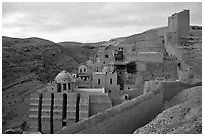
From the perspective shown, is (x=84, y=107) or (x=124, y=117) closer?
(x=124, y=117)

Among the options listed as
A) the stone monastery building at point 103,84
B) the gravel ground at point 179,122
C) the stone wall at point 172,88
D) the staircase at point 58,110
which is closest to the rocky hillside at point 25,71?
the staircase at point 58,110

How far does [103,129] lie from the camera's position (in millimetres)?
6996

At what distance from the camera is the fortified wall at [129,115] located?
6730 mm

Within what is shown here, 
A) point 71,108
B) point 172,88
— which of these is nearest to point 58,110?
point 71,108

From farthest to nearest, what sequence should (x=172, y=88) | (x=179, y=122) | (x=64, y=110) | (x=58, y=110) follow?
1. (x=64, y=110)
2. (x=58, y=110)
3. (x=172, y=88)
4. (x=179, y=122)

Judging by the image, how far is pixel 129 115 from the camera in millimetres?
7918

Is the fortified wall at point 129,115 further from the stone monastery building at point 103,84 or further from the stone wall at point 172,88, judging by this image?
the stone monastery building at point 103,84

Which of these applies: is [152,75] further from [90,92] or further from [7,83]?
[7,83]

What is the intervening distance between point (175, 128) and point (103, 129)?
74.1 inches

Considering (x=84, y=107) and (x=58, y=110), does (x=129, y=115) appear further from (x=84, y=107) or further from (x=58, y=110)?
(x=58, y=110)

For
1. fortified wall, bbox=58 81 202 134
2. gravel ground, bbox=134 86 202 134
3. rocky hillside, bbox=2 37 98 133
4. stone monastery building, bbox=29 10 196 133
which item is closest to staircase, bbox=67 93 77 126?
stone monastery building, bbox=29 10 196 133

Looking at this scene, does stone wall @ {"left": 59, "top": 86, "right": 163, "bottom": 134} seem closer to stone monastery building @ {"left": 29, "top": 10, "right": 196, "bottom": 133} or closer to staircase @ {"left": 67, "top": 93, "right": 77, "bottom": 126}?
stone monastery building @ {"left": 29, "top": 10, "right": 196, "bottom": 133}

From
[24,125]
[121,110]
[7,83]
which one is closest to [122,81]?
[24,125]

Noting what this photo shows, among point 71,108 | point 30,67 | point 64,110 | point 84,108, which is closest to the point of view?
point 84,108
